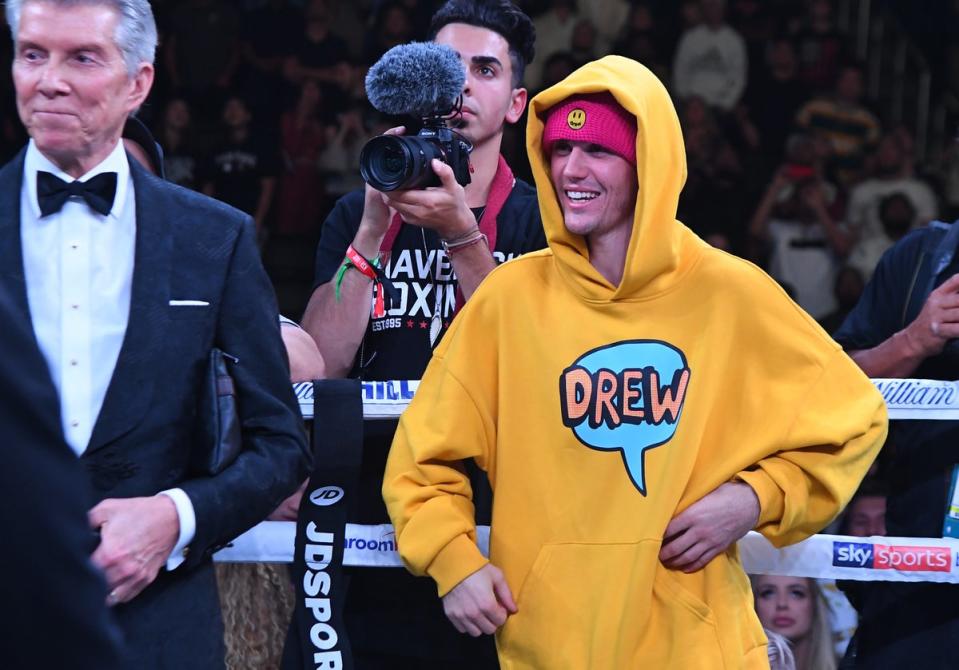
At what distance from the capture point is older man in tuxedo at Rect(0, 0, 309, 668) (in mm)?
2211

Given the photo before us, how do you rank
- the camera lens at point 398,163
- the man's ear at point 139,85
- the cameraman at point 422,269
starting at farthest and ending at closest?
the cameraman at point 422,269 < the camera lens at point 398,163 < the man's ear at point 139,85

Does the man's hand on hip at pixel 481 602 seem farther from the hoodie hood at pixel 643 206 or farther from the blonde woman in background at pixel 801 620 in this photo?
the blonde woman in background at pixel 801 620

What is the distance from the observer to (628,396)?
8.38 ft

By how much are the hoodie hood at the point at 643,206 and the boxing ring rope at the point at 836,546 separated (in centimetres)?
47

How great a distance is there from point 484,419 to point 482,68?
871 mm

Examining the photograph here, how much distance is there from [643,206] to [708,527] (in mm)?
563


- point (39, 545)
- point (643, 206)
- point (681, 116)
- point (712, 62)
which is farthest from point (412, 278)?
point (712, 62)

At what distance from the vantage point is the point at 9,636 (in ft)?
3.55

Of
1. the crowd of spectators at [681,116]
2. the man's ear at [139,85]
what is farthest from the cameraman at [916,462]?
the crowd of spectators at [681,116]

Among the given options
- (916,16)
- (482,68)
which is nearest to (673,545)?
(482,68)

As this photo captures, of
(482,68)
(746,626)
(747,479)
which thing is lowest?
(746,626)

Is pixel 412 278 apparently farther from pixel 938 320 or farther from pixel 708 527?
pixel 938 320

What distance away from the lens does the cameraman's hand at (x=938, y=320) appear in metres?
2.99

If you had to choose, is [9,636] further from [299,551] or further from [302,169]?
[302,169]
